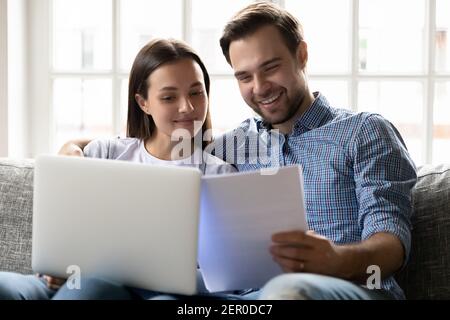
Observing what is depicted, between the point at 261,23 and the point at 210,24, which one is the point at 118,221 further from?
the point at 210,24

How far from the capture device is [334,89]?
2.54m

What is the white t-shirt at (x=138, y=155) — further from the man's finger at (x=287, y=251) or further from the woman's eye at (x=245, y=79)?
the man's finger at (x=287, y=251)

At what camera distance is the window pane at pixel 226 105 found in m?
2.60

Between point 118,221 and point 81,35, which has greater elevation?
point 81,35

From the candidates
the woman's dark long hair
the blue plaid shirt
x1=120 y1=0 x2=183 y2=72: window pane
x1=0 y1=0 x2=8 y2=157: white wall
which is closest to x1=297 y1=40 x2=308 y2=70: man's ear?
the blue plaid shirt

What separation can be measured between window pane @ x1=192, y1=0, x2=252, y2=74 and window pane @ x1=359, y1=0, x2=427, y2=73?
1.53 feet

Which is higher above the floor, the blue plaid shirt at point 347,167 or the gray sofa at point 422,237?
the blue plaid shirt at point 347,167

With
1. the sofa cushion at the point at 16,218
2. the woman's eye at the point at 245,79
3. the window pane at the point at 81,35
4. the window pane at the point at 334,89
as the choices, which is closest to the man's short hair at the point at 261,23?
the woman's eye at the point at 245,79

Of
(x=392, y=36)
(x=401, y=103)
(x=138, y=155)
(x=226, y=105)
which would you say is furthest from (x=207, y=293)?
(x=392, y=36)

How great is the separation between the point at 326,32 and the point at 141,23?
2.28 ft

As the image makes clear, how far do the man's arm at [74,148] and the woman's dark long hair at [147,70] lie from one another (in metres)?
0.14

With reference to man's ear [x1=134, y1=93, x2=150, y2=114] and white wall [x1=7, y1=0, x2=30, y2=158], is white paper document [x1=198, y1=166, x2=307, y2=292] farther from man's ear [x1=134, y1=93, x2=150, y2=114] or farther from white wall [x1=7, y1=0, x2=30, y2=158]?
white wall [x1=7, y1=0, x2=30, y2=158]

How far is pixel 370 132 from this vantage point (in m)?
1.74

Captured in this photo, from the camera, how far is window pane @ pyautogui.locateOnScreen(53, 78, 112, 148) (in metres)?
2.65
